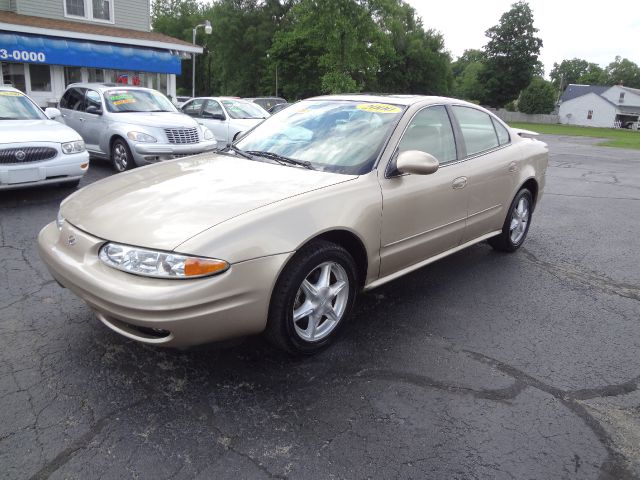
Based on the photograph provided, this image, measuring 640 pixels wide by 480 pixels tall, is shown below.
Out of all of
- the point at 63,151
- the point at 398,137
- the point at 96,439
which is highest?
the point at 398,137

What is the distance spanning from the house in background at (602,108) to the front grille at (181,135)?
79445 millimetres

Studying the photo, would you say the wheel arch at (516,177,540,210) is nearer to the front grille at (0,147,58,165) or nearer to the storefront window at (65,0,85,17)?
the front grille at (0,147,58,165)

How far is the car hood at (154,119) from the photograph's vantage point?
898 centimetres

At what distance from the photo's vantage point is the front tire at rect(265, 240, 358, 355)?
111 inches

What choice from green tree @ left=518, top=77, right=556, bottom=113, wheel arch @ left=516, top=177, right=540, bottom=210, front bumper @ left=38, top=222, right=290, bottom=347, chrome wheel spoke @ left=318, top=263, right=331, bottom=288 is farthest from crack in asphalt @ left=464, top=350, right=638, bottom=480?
green tree @ left=518, top=77, right=556, bottom=113

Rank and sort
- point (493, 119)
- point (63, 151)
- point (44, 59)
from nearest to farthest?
point (493, 119) → point (63, 151) → point (44, 59)

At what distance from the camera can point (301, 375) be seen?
293 centimetres

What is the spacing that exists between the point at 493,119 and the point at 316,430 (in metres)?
3.61

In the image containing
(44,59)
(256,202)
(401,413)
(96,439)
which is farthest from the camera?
(44,59)

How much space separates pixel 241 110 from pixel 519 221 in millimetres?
9094

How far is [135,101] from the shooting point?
32.4 ft

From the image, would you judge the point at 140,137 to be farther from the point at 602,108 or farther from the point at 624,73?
the point at 624,73

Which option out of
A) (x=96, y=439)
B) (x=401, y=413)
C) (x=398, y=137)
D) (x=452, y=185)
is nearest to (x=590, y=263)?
(x=452, y=185)

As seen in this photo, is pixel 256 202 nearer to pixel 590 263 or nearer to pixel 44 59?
pixel 590 263
